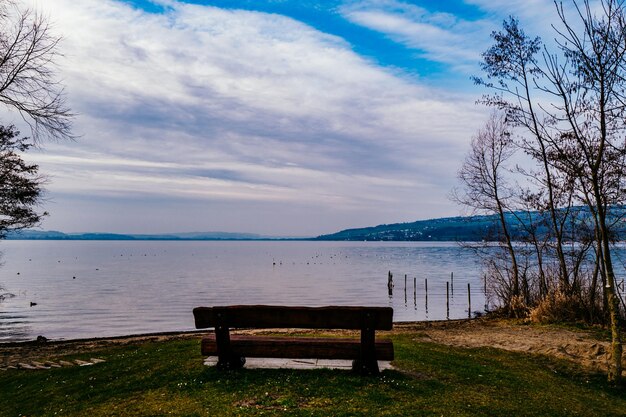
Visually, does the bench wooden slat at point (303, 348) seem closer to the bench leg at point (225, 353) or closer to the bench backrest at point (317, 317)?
the bench leg at point (225, 353)

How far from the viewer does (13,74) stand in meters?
13.7

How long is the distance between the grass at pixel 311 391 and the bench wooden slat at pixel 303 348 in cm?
34

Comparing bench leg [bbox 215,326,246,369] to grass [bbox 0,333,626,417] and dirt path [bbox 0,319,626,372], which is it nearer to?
grass [bbox 0,333,626,417]

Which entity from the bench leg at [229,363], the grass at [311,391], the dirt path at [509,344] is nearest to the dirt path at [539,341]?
the dirt path at [509,344]

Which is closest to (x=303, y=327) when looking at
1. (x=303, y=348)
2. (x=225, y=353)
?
(x=303, y=348)

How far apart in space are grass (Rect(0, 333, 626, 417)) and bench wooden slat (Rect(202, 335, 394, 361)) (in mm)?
344

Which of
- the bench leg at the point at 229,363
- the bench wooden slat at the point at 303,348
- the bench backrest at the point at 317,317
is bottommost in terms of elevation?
the bench leg at the point at 229,363

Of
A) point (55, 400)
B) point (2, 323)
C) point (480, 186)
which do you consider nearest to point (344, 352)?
point (55, 400)

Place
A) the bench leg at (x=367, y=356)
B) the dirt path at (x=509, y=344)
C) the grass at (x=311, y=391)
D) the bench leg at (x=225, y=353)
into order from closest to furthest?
the grass at (x=311, y=391) → the bench leg at (x=367, y=356) → the bench leg at (x=225, y=353) → the dirt path at (x=509, y=344)

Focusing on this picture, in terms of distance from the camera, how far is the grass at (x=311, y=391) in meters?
6.73

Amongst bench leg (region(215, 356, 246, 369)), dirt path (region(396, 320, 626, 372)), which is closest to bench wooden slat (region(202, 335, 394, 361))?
bench leg (region(215, 356, 246, 369))

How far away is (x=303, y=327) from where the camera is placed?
771 centimetres

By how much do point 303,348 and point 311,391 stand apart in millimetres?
852

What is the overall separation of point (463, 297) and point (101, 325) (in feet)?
117
